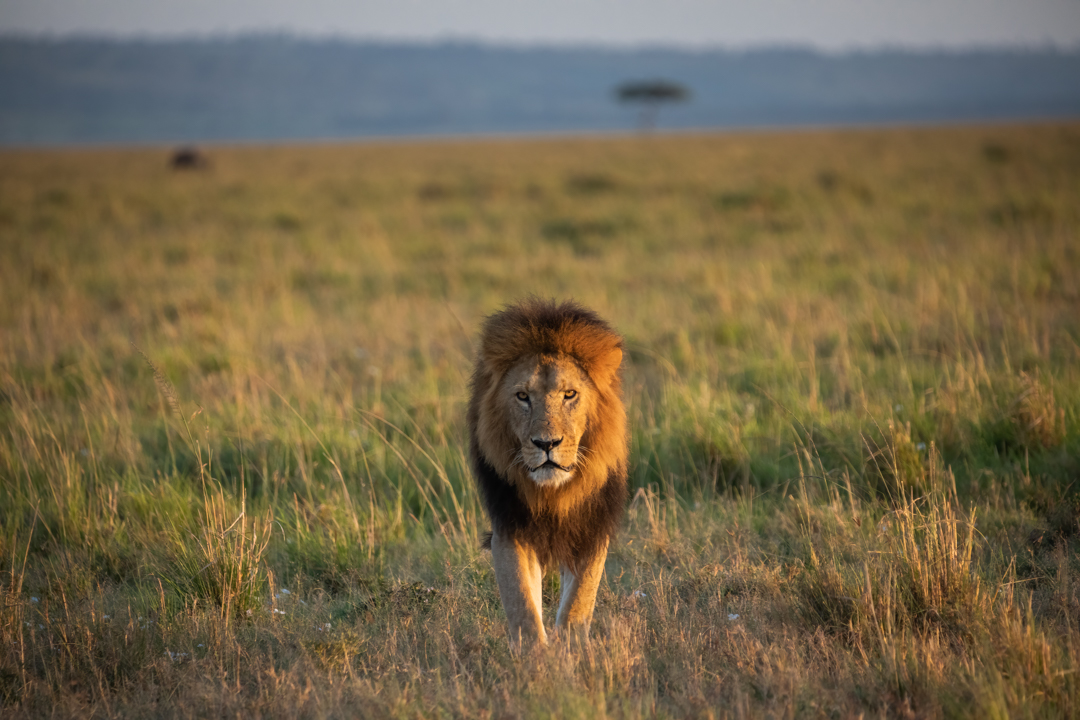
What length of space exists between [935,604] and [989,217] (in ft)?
45.6

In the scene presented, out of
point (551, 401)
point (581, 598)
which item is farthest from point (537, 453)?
point (581, 598)

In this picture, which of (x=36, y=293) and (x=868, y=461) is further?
(x=36, y=293)

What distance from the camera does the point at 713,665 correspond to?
3258mm

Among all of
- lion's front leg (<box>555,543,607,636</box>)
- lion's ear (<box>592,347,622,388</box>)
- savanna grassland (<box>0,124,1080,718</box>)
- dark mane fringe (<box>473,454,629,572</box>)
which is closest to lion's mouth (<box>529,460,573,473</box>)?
dark mane fringe (<box>473,454,629,572</box>)

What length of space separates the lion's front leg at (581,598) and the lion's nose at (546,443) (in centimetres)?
63

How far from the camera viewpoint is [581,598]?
3.36 metres

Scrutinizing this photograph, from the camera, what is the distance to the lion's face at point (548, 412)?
9.96ft

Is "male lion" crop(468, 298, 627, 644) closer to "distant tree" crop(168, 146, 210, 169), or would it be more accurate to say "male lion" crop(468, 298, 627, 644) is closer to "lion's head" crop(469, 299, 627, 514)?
"lion's head" crop(469, 299, 627, 514)

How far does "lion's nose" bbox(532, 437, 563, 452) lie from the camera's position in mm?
3006

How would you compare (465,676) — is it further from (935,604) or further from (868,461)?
(868,461)

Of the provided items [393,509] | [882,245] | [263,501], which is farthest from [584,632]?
[882,245]

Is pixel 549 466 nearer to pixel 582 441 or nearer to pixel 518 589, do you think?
pixel 582 441

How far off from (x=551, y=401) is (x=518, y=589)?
757 millimetres

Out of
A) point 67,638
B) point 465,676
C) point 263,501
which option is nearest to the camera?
point 465,676
